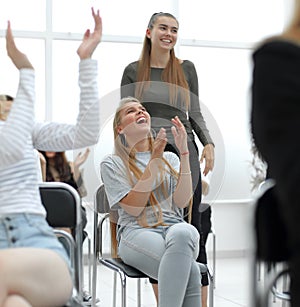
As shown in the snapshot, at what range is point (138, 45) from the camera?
5.57 m

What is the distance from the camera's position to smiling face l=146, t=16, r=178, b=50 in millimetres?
3158

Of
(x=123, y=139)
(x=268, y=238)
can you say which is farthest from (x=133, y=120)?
(x=268, y=238)

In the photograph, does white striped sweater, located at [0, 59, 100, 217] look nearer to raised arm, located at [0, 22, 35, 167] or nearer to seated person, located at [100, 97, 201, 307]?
raised arm, located at [0, 22, 35, 167]

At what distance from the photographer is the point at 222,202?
5.82 metres

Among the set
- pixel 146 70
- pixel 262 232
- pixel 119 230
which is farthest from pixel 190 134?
pixel 262 232

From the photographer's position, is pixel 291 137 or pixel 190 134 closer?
pixel 291 137

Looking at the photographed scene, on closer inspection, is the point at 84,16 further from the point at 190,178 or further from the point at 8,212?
the point at 8,212

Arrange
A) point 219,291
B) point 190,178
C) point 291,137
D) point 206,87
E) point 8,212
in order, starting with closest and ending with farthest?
point 291,137 < point 8,212 < point 190,178 < point 219,291 < point 206,87

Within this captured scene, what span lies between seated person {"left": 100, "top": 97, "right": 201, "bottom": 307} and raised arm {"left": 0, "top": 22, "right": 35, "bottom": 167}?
937mm

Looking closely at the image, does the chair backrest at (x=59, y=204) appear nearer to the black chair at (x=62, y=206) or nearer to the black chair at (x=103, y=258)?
the black chair at (x=62, y=206)

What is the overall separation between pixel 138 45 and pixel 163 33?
94.9 inches

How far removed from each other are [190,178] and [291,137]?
1663 millimetres

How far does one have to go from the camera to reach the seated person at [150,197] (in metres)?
2.64

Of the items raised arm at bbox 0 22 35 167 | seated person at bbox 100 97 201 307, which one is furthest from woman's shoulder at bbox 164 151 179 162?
raised arm at bbox 0 22 35 167
